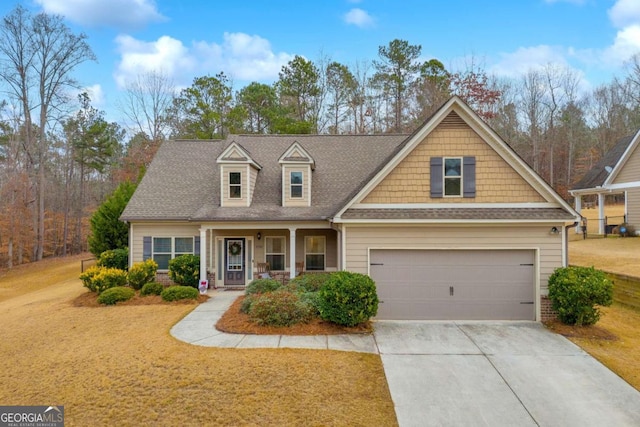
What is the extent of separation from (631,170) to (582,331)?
51.2 ft

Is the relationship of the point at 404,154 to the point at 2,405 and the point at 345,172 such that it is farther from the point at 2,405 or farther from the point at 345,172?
the point at 2,405

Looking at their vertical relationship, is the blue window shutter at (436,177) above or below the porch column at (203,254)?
above

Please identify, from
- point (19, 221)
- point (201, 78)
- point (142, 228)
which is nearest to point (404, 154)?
point (142, 228)

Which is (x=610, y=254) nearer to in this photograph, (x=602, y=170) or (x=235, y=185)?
(x=602, y=170)

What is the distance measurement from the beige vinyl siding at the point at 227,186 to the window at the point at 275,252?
2029 mm

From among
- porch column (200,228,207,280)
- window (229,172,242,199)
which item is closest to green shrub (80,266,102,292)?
porch column (200,228,207,280)

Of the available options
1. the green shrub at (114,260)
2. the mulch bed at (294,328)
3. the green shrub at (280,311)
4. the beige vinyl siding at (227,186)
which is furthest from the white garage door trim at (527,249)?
the green shrub at (114,260)

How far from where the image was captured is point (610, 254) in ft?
47.5

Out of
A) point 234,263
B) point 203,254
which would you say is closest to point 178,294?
point 203,254

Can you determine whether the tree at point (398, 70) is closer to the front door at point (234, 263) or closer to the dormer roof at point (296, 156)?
the dormer roof at point (296, 156)

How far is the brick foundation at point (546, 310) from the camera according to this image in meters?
9.23

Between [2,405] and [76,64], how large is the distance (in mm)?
32590

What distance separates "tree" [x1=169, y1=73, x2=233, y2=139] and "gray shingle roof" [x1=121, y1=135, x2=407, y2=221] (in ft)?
38.0

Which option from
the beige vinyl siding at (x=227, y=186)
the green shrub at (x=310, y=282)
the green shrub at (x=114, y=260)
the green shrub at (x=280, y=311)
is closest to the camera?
the green shrub at (x=280, y=311)
